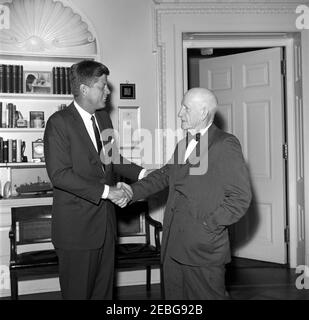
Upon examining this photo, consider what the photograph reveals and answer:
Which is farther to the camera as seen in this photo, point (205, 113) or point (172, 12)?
point (172, 12)

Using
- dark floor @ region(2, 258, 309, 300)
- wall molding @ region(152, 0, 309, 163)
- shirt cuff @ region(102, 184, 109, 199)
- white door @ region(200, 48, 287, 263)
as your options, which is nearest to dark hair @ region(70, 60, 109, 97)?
shirt cuff @ region(102, 184, 109, 199)

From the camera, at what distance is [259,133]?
4.95 m

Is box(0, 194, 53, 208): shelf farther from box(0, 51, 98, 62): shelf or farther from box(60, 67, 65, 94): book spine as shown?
box(0, 51, 98, 62): shelf

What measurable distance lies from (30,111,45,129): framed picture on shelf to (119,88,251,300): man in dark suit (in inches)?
83.0

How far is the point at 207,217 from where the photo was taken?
2.28 meters

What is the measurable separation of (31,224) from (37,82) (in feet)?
4.41

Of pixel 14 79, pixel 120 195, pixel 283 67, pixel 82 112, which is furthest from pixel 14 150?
pixel 283 67

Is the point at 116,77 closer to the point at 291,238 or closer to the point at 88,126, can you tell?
the point at 88,126

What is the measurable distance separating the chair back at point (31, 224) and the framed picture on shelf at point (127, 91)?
4.20 feet

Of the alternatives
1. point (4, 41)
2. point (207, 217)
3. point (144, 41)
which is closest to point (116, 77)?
point (144, 41)

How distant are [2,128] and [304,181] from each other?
3075 millimetres

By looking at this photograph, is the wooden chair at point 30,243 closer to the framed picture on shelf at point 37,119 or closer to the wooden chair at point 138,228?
the wooden chair at point 138,228

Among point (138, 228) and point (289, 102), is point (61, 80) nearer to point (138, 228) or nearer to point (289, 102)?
point (138, 228)

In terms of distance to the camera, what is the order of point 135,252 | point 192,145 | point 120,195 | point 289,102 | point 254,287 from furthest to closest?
point 289,102, point 254,287, point 135,252, point 120,195, point 192,145
